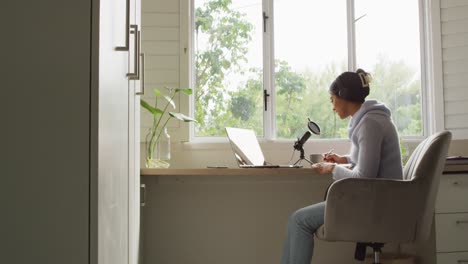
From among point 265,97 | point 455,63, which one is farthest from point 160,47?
point 455,63

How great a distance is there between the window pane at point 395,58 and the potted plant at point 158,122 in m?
1.24

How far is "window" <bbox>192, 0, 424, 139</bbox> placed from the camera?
3.40 metres

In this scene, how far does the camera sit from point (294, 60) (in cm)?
344

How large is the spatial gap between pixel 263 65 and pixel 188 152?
0.75 meters

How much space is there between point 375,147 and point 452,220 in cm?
59

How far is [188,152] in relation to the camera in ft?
10.7

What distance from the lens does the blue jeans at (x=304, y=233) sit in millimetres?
2377

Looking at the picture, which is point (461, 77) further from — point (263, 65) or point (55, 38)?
point (55, 38)

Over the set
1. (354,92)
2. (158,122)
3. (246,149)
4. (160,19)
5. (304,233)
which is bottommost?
(304,233)

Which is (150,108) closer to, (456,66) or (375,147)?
(375,147)

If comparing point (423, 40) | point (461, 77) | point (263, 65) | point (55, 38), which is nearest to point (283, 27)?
point (263, 65)

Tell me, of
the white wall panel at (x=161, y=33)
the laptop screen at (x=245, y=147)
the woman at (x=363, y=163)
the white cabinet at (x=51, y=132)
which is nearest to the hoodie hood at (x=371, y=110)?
the woman at (x=363, y=163)

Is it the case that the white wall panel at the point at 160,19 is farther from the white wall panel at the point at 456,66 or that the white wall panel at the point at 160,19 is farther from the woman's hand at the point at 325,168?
the white wall panel at the point at 456,66

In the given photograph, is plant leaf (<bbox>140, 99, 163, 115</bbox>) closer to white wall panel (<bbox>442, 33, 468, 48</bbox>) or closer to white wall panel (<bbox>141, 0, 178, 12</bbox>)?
white wall panel (<bbox>141, 0, 178, 12</bbox>)
